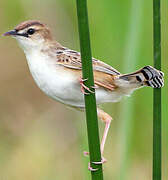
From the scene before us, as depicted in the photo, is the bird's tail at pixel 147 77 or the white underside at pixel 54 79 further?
the white underside at pixel 54 79

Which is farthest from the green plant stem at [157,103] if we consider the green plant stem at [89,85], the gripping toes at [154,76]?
the green plant stem at [89,85]

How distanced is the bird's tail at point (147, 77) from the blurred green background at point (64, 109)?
8.6 inches

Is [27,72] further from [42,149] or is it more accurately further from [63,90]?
[63,90]

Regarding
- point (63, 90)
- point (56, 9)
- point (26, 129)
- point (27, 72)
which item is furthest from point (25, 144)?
point (63, 90)

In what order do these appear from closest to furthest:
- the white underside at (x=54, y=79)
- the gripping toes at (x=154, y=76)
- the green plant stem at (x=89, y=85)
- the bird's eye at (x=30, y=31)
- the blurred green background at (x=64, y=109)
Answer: the green plant stem at (x=89, y=85) → the gripping toes at (x=154, y=76) → the white underside at (x=54, y=79) → the bird's eye at (x=30, y=31) → the blurred green background at (x=64, y=109)

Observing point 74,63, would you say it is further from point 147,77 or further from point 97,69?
point 147,77

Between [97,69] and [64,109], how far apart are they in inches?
81.6

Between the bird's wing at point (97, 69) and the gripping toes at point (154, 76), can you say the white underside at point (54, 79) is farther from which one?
the gripping toes at point (154, 76)

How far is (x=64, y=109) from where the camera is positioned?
4.70 metres

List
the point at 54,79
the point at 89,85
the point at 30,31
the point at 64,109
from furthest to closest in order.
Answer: the point at 64,109 < the point at 30,31 < the point at 54,79 < the point at 89,85

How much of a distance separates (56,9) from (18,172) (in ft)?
5.24

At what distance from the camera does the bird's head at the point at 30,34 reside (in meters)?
2.68

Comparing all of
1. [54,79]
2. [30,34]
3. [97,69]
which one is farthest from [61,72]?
[30,34]

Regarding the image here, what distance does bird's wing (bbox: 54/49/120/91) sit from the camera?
2676mm
